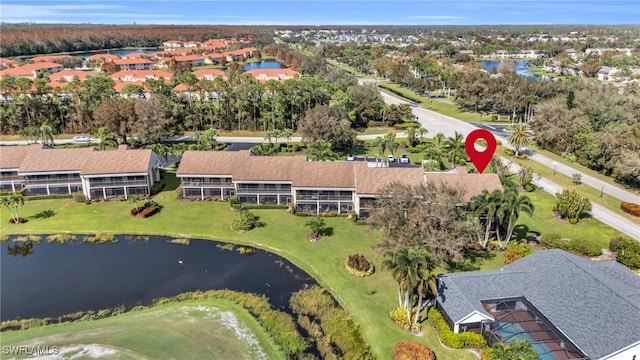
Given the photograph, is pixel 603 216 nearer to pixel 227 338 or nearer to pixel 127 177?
pixel 227 338

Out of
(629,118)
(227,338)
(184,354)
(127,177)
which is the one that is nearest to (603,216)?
(629,118)

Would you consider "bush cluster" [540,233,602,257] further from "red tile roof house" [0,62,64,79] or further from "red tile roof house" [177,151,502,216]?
"red tile roof house" [0,62,64,79]

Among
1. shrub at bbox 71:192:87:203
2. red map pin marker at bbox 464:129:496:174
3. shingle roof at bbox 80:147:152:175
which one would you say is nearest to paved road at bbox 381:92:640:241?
red map pin marker at bbox 464:129:496:174

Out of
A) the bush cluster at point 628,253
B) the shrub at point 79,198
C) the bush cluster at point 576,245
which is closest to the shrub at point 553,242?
the bush cluster at point 576,245

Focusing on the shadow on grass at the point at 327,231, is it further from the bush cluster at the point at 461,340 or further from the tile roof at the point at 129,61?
the tile roof at the point at 129,61

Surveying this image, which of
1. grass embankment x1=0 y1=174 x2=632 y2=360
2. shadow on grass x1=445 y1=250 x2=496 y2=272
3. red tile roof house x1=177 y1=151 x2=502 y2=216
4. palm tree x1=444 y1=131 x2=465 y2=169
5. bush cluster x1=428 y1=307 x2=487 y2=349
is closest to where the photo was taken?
bush cluster x1=428 y1=307 x2=487 y2=349

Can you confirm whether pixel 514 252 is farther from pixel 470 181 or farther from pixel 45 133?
pixel 45 133
